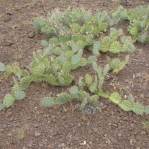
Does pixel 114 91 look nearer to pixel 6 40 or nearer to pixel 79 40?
pixel 79 40

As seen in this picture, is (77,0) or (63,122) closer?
(63,122)

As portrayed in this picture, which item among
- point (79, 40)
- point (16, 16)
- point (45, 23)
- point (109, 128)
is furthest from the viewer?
point (16, 16)

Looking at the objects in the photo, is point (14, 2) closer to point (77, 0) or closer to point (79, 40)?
point (77, 0)

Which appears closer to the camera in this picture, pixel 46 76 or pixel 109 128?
pixel 109 128

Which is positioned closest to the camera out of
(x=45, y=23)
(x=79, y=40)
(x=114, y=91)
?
(x=114, y=91)

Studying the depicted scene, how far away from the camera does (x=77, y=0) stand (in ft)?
15.2

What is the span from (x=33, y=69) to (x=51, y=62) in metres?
0.16

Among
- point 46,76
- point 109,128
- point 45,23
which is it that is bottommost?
point 109,128

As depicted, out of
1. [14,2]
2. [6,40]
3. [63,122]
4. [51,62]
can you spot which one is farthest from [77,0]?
[63,122]

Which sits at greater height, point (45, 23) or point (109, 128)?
point (45, 23)

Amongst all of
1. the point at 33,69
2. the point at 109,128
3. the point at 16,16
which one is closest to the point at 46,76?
the point at 33,69

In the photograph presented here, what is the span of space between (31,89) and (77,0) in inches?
62.8

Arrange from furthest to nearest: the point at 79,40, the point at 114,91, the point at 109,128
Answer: the point at 79,40 < the point at 114,91 < the point at 109,128

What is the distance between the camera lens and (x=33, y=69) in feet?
10.9
